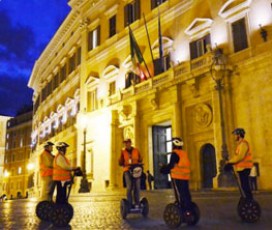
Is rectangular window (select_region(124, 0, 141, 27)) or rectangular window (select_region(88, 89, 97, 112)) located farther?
rectangular window (select_region(88, 89, 97, 112))

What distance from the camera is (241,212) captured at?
6.52 meters

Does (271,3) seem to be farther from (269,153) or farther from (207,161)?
(207,161)

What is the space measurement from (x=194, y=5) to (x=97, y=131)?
11.7 metres

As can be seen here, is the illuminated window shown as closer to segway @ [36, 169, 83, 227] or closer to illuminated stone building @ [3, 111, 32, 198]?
segway @ [36, 169, 83, 227]

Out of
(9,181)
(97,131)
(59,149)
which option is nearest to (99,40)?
(97,131)

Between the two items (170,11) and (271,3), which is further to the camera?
(170,11)

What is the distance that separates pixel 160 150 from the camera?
24.3 meters

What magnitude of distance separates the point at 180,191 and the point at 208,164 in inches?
575

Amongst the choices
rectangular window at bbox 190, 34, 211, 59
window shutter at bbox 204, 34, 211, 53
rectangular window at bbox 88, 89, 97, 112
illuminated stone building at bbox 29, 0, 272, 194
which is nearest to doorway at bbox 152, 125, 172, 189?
illuminated stone building at bbox 29, 0, 272, 194

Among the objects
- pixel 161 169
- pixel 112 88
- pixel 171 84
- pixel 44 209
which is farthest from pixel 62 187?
pixel 112 88

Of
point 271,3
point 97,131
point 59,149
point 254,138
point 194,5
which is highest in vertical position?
point 194,5

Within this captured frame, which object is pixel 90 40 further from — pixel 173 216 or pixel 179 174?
pixel 173 216

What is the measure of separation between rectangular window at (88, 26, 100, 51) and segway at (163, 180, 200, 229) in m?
26.0

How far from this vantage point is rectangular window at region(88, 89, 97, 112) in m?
29.9
